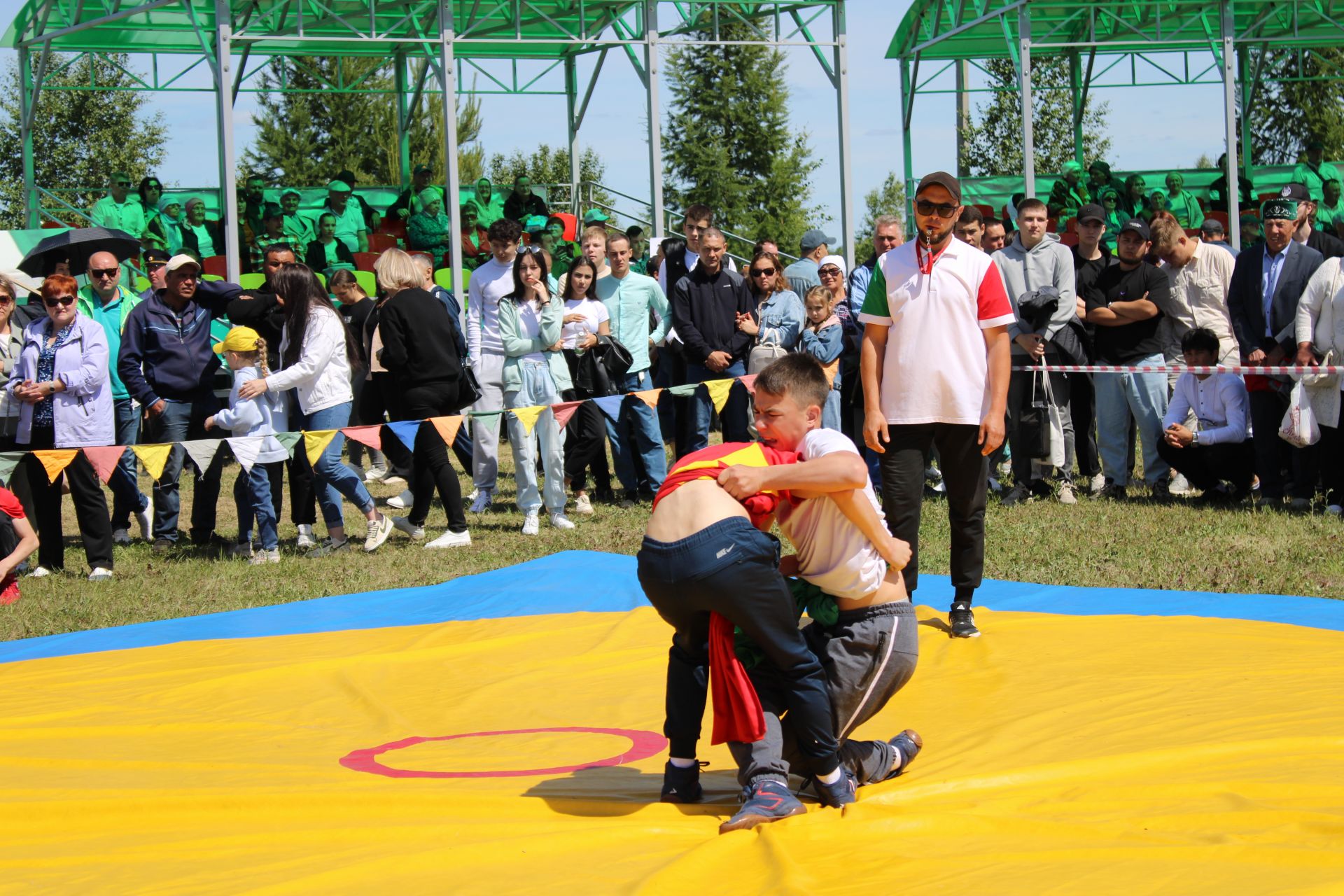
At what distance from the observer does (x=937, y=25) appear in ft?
74.2

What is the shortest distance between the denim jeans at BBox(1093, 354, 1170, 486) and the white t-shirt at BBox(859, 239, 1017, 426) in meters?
4.34

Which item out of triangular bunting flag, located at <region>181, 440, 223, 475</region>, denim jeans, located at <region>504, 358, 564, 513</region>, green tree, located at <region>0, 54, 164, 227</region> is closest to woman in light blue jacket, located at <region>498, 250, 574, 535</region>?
denim jeans, located at <region>504, 358, 564, 513</region>

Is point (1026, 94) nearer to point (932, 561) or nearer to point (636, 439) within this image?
point (636, 439)

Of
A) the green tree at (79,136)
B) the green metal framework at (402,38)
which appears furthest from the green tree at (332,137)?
the green metal framework at (402,38)

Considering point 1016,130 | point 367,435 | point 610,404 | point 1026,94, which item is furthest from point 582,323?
point 1016,130

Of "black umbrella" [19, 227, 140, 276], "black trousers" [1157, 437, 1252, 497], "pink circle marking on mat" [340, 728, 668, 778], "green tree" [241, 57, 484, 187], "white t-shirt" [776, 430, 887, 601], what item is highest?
"green tree" [241, 57, 484, 187]

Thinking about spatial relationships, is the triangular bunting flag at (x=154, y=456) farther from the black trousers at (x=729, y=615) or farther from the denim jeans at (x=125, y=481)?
the black trousers at (x=729, y=615)

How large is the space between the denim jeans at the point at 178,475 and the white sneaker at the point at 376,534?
1.05 m

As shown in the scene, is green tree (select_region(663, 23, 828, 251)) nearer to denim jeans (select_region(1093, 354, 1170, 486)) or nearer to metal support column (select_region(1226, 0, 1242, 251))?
metal support column (select_region(1226, 0, 1242, 251))

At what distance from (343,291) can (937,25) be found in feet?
48.8

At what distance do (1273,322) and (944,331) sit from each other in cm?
457

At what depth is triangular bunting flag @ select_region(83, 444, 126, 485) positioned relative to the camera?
8.55 meters

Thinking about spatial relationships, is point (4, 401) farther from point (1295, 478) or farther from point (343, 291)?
point (1295, 478)

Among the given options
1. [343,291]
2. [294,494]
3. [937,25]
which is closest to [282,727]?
[294,494]
